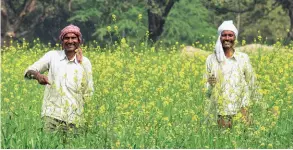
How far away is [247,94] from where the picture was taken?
6.85 m

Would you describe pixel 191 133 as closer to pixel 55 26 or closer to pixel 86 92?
pixel 86 92

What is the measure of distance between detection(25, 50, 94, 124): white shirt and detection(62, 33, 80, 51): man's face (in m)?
0.08

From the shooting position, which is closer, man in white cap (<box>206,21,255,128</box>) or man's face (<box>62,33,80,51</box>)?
man's face (<box>62,33,80,51</box>)

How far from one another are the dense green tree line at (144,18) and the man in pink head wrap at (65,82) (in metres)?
5.92

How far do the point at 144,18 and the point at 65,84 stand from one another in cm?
3669

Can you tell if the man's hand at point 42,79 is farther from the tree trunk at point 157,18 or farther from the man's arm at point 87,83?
the tree trunk at point 157,18

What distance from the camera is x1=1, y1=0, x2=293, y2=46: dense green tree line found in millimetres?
27891

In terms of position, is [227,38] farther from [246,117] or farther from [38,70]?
[38,70]

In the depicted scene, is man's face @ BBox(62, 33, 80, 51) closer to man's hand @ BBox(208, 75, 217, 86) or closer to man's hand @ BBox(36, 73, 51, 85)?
man's hand @ BBox(36, 73, 51, 85)

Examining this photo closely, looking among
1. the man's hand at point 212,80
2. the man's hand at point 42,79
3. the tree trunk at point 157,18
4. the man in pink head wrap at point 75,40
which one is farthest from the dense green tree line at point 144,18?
the man's hand at point 42,79

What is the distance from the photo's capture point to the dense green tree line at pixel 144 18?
2789cm

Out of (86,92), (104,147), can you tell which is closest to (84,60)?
(86,92)

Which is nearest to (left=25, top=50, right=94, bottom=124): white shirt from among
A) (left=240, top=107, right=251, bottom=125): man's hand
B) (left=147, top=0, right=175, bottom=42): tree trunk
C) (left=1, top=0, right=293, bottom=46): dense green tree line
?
(left=240, top=107, right=251, bottom=125): man's hand

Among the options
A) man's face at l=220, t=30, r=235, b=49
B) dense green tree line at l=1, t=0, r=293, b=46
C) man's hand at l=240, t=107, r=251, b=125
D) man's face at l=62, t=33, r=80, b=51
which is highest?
dense green tree line at l=1, t=0, r=293, b=46
